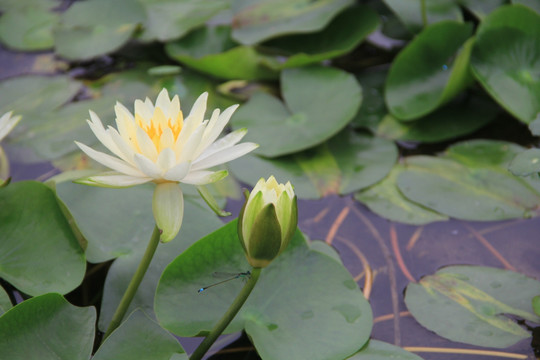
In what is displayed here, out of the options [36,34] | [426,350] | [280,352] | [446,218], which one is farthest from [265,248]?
[36,34]

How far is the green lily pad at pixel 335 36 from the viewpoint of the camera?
2092 millimetres

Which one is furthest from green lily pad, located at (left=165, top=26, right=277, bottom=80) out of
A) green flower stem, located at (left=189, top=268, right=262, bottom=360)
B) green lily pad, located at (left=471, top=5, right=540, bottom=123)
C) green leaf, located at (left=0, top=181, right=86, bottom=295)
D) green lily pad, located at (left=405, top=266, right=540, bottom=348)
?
green flower stem, located at (left=189, top=268, right=262, bottom=360)

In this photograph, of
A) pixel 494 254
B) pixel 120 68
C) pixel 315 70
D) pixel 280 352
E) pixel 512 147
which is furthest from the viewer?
pixel 120 68

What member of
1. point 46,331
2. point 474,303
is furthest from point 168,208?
point 474,303

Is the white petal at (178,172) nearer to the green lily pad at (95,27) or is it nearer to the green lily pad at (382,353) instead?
the green lily pad at (382,353)

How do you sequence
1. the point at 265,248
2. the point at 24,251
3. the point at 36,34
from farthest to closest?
1. the point at 36,34
2. the point at 24,251
3. the point at 265,248

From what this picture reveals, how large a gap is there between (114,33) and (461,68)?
4.44 ft

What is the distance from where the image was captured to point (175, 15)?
2.24m

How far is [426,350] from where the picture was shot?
123cm

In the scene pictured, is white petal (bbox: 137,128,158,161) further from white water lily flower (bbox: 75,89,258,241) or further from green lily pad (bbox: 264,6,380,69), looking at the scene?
green lily pad (bbox: 264,6,380,69)

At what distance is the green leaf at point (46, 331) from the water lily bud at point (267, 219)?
1.19 feet

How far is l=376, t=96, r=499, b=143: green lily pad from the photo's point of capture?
1.82 meters

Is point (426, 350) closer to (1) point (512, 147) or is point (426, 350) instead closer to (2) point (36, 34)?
(1) point (512, 147)

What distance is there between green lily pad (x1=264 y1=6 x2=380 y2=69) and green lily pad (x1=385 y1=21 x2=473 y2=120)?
236 millimetres
